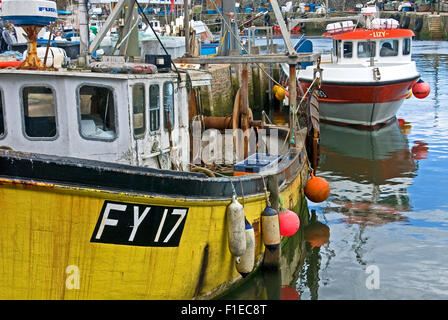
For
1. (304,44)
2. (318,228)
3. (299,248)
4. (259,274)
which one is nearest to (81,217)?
(259,274)

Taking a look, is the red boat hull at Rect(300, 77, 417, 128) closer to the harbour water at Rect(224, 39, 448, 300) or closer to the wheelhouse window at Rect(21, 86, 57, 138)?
the harbour water at Rect(224, 39, 448, 300)

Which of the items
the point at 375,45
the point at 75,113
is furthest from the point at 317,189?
the point at 375,45

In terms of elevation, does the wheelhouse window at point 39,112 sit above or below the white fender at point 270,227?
above

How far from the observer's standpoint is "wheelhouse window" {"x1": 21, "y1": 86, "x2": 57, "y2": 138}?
272 inches

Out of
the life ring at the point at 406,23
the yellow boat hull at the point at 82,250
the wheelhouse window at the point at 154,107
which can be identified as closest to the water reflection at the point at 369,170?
the wheelhouse window at the point at 154,107

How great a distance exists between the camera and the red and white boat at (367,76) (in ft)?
68.9

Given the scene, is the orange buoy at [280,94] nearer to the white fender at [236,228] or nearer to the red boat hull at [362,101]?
the red boat hull at [362,101]

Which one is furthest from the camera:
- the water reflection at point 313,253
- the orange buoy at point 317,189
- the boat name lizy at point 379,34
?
the boat name lizy at point 379,34

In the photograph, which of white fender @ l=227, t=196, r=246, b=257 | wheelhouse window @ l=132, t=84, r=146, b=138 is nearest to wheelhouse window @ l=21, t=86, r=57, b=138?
wheelhouse window @ l=132, t=84, r=146, b=138

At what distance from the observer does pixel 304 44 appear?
1022 inches

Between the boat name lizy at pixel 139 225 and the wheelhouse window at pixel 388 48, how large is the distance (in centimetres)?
1821

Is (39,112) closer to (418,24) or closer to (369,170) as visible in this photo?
(369,170)

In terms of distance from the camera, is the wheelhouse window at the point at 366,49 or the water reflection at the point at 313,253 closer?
the water reflection at the point at 313,253
